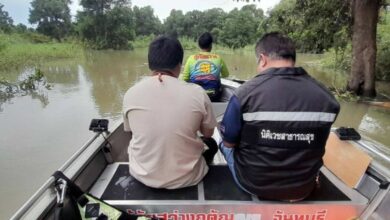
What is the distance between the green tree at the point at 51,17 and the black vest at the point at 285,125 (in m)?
45.9

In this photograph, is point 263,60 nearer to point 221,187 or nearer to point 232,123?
point 232,123

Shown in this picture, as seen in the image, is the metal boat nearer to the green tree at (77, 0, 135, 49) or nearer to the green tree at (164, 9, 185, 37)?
the green tree at (77, 0, 135, 49)

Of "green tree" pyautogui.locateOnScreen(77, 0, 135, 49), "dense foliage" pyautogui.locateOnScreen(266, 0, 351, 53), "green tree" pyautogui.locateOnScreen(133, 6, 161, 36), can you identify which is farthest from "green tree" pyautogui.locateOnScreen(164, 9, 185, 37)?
"dense foliage" pyautogui.locateOnScreen(266, 0, 351, 53)

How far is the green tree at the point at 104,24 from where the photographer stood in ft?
110

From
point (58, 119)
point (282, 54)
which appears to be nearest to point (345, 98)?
point (58, 119)

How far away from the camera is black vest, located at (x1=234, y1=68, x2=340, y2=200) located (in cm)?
155

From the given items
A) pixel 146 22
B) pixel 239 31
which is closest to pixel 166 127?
pixel 239 31

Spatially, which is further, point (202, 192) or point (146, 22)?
point (146, 22)

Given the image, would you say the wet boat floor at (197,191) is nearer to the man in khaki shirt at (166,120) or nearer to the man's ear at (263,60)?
the man in khaki shirt at (166,120)

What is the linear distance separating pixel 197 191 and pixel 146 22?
53.8m

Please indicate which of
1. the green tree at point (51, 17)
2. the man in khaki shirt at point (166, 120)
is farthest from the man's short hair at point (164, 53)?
the green tree at point (51, 17)

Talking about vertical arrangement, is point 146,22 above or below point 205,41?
above

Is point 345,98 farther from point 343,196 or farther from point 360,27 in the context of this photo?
point 343,196

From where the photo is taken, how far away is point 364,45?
7680 mm
